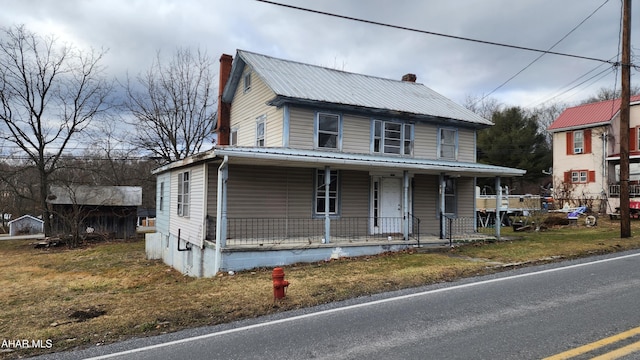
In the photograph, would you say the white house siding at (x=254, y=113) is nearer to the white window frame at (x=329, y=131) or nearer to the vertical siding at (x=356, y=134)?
the white window frame at (x=329, y=131)

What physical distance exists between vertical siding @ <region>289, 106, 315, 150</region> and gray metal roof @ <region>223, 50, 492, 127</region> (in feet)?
1.80

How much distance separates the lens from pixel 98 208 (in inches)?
1072

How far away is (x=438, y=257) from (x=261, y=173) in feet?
19.2

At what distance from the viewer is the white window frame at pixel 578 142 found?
29.9 metres

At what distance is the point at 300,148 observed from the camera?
13.6 meters

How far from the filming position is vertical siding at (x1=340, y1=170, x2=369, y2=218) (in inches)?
556

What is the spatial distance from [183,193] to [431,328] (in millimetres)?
11307

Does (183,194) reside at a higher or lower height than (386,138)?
lower

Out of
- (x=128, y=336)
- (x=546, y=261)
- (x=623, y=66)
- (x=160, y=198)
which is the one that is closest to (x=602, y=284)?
(x=546, y=261)

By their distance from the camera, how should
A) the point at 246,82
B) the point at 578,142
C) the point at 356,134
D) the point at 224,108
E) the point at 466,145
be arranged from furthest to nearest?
the point at 578,142, the point at 224,108, the point at 466,145, the point at 246,82, the point at 356,134

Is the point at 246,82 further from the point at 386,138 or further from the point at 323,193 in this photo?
the point at 323,193

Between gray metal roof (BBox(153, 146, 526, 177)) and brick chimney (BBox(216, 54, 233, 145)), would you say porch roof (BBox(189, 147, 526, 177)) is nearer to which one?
gray metal roof (BBox(153, 146, 526, 177))

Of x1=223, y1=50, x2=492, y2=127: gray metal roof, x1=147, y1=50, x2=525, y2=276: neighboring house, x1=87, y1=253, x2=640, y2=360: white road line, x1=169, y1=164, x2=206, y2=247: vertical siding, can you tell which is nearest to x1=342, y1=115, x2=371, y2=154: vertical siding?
x1=147, y1=50, x2=525, y2=276: neighboring house

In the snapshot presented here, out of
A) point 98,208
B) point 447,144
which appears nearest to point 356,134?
point 447,144
